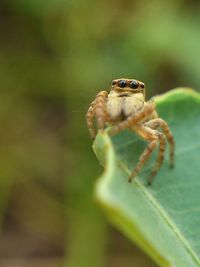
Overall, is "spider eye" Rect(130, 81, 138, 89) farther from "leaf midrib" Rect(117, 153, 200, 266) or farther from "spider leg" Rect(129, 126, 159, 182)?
"leaf midrib" Rect(117, 153, 200, 266)

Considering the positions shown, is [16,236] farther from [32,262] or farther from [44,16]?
[44,16]

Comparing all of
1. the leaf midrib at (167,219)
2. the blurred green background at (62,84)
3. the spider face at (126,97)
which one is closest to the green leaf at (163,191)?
the leaf midrib at (167,219)

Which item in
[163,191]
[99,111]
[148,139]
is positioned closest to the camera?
[163,191]

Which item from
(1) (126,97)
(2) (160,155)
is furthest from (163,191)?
(1) (126,97)

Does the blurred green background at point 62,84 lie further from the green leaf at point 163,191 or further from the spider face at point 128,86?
the green leaf at point 163,191

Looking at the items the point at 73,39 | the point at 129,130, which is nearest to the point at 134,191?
the point at 129,130

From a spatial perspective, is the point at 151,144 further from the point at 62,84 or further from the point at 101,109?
the point at 62,84
